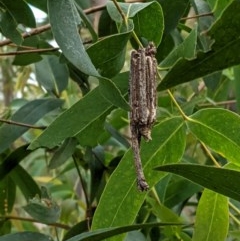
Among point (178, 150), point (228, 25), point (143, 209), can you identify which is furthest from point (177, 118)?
point (143, 209)

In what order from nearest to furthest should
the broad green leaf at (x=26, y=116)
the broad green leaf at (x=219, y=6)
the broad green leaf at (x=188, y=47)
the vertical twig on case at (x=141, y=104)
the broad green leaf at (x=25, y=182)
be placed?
the vertical twig on case at (x=141, y=104), the broad green leaf at (x=188, y=47), the broad green leaf at (x=219, y=6), the broad green leaf at (x=26, y=116), the broad green leaf at (x=25, y=182)

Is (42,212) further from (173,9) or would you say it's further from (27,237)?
(173,9)

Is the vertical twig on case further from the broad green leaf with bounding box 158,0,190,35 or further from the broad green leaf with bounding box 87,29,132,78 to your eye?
the broad green leaf with bounding box 158,0,190,35

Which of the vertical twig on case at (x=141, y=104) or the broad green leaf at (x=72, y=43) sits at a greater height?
the broad green leaf at (x=72, y=43)

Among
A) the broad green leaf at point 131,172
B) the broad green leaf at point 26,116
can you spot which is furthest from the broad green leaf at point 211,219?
the broad green leaf at point 26,116

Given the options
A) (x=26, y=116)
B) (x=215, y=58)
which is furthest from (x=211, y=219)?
(x=26, y=116)

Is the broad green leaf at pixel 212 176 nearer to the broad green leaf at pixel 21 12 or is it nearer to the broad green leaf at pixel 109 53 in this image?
the broad green leaf at pixel 109 53

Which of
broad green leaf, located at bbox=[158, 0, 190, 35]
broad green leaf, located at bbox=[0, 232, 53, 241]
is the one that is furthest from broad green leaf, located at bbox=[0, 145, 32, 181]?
broad green leaf, located at bbox=[158, 0, 190, 35]
